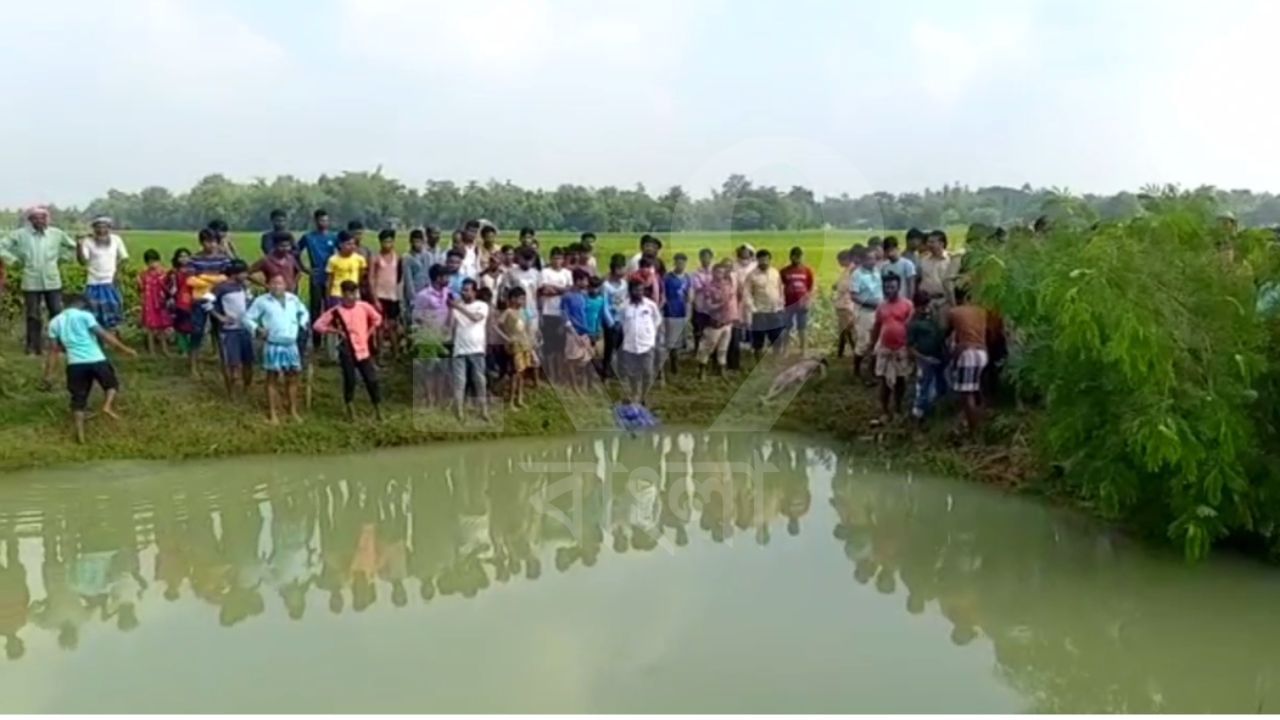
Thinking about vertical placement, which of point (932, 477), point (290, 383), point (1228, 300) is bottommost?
point (932, 477)

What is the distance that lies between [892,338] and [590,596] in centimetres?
480

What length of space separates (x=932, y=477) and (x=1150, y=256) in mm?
3022

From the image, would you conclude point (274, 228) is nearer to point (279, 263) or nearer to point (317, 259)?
point (317, 259)

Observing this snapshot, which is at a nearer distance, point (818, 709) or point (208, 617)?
point (818, 709)

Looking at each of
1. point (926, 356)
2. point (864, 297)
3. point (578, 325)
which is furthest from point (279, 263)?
point (926, 356)

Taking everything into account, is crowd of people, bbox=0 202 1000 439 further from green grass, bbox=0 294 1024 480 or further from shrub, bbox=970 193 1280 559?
shrub, bbox=970 193 1280 559

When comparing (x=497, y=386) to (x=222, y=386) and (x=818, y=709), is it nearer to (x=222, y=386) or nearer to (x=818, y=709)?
(x=222, y=386)

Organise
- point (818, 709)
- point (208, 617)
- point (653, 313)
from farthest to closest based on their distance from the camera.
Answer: point (653, 313) → point (208, 617) → point (818, 709)

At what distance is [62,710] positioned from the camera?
5473 mm

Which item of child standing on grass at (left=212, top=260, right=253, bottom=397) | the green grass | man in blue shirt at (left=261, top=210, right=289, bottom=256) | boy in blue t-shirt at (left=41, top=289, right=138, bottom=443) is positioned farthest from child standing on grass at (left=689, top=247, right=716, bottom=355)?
boy in blue t-shirt at (left=41, top=289, right=138, bottom=443)

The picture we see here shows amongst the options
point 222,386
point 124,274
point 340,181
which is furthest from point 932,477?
point 340,181

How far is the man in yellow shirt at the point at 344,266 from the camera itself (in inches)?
454

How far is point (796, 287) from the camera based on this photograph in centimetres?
1310

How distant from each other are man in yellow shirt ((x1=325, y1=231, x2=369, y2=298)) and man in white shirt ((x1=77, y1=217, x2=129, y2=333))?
2072mm
